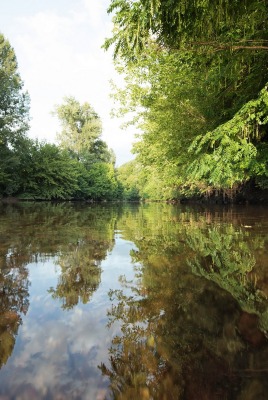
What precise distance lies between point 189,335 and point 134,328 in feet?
1.31

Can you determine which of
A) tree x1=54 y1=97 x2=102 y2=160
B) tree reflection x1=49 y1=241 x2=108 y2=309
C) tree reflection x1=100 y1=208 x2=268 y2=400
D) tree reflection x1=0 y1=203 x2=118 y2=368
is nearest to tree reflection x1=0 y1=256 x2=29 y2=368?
tree reflection x1=0 y1=203 x2=118 y2=368

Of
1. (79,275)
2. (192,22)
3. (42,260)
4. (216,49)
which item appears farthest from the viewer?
(216,49)

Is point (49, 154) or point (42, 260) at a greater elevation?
point (49, 154)

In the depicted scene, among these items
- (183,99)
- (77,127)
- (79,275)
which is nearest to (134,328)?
(79,275)

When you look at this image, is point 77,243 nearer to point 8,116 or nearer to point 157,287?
point 157,287

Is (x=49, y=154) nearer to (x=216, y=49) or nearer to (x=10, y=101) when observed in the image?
(x=10, y=101)

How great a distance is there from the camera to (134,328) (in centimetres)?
204

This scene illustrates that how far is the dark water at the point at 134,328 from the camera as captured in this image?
1.41m

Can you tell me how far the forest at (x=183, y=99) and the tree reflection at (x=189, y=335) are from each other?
3.79 meters

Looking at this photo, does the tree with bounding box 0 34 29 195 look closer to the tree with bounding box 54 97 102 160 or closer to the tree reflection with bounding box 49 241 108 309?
the tree with bounding box 54 97 102 160

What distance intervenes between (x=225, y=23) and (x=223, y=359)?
5.91 metres

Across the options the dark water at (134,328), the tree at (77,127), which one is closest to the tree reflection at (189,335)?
the dark water at (134,328)

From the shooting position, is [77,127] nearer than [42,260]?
No

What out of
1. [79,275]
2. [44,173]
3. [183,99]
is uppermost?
[183,99]
